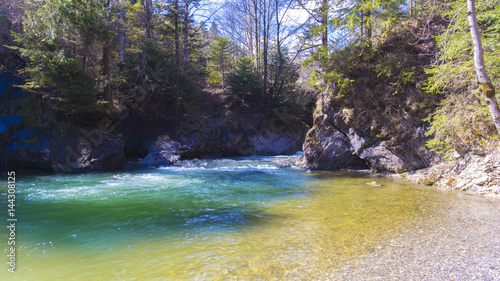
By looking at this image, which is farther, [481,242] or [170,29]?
[170,29]

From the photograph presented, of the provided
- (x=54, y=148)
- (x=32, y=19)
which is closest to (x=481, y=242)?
(x=54, y=148)

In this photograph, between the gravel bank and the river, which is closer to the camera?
the gravel bank

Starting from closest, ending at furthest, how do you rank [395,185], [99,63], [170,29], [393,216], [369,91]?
[393,216], [395,185], [369,91], [99,63], [170,29]

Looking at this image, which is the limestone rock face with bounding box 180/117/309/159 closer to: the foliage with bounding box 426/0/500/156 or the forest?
the forest

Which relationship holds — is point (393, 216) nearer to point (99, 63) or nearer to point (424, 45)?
point (424, 45)

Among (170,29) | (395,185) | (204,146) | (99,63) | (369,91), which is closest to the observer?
(395,185)

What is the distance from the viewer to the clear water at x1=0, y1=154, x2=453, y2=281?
132 inches

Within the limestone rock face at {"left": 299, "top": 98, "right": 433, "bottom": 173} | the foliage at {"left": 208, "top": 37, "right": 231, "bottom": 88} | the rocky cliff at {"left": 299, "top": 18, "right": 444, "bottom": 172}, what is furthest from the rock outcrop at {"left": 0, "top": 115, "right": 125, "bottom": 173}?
the foliage at {"left": 208, "top": 37, "right": 231, "bottom": 88}

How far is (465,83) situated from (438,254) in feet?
23.0

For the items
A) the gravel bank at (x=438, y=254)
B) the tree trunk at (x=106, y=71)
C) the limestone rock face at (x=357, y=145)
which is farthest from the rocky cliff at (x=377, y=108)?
the tree trunk at (x=106, y=71)

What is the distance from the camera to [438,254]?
11.5 feet

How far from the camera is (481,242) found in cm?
381

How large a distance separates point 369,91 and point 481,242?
8.79m

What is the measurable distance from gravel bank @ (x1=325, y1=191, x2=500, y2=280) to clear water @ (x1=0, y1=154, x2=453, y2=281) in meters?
0.22
